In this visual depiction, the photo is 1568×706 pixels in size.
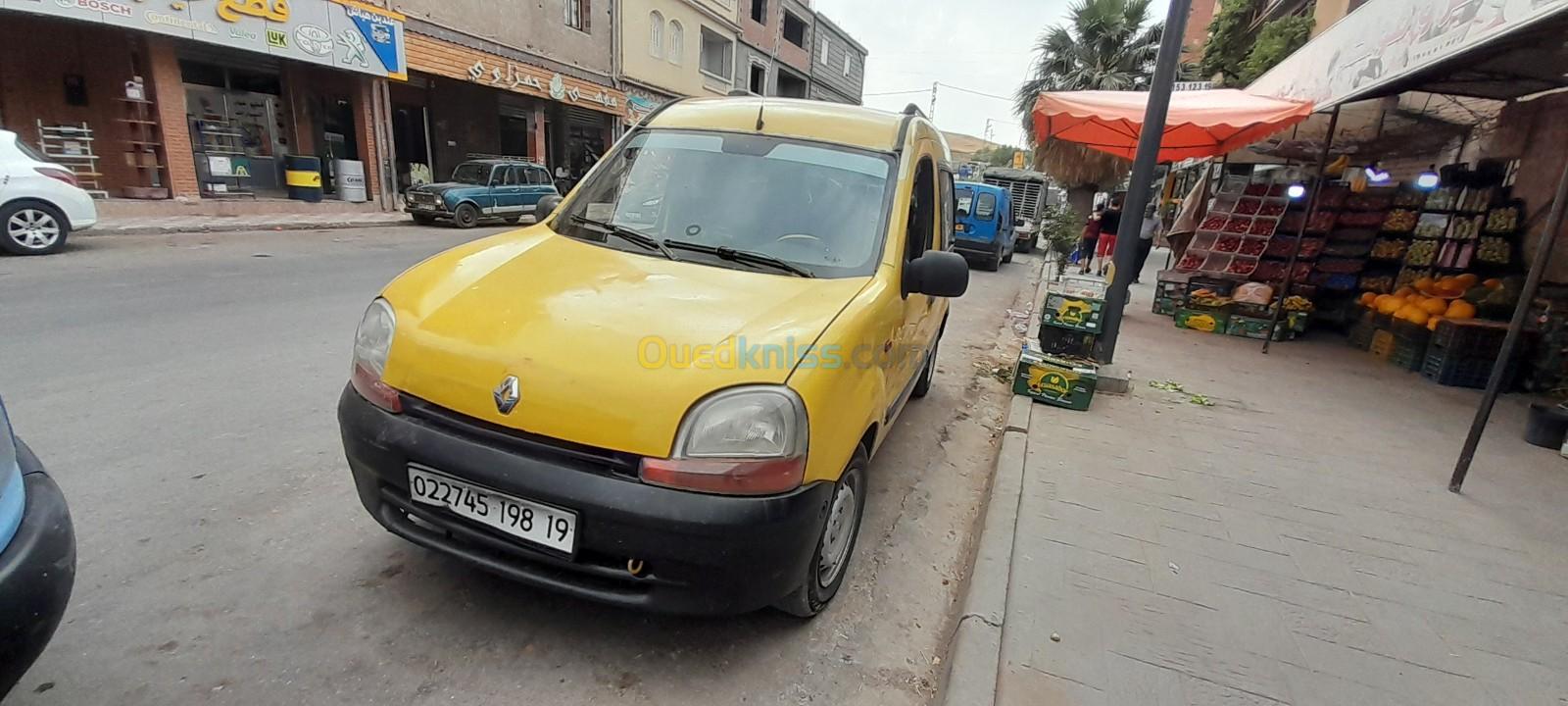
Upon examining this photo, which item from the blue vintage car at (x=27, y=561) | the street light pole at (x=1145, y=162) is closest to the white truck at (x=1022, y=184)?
the street light pole at (x=1145, y=162)

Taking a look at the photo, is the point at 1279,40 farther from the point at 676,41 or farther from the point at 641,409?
the point at 676,41

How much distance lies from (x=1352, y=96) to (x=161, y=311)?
35.3 ft

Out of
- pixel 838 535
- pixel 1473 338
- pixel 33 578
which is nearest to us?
pixel 33 578

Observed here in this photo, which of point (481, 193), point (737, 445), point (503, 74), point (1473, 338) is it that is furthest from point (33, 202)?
point (1473, 338)

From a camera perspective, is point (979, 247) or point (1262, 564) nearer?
point (1262, 564)

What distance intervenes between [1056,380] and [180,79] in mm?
17101

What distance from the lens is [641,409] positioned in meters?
1.94

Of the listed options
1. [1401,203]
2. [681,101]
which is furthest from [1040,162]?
[681,101]

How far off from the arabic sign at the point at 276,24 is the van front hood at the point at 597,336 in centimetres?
1450

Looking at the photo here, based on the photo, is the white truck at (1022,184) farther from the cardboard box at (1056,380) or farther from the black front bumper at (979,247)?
the cardboard box at (1056,380)

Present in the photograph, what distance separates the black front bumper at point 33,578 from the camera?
1380 millimetres

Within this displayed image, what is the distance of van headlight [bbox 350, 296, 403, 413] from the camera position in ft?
7.33

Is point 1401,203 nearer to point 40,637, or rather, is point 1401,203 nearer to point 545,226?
point 545,226

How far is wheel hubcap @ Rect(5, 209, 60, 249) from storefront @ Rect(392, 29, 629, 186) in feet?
30.6
